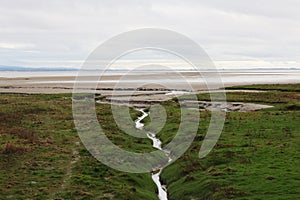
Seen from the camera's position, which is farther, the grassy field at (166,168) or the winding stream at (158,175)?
the winding stream at (158,175)

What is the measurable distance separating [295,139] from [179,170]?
12.9m

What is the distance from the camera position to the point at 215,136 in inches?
1639

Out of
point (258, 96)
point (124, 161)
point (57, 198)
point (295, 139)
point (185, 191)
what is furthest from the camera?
point (258, 96)

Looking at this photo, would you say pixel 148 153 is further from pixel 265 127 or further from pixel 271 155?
pixel 265 127

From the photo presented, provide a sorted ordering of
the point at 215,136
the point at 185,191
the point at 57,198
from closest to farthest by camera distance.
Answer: the point at 57,198 < the point at 185,191 < the point at 215,136

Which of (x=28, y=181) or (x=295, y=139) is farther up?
(x=295, y=139)

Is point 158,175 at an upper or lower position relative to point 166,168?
lower

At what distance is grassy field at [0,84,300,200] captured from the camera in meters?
25.3

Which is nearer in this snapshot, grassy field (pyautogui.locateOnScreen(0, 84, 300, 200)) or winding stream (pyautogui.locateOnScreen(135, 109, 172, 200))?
grassy field (pyautogui.locateOnScreen(0, 84, 300, 200))

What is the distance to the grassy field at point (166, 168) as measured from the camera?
25.3m

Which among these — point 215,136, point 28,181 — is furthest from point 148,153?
point 28,181

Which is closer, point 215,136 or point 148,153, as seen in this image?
point 148,153

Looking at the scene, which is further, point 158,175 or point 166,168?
point 166,168

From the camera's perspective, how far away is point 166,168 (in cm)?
3403
